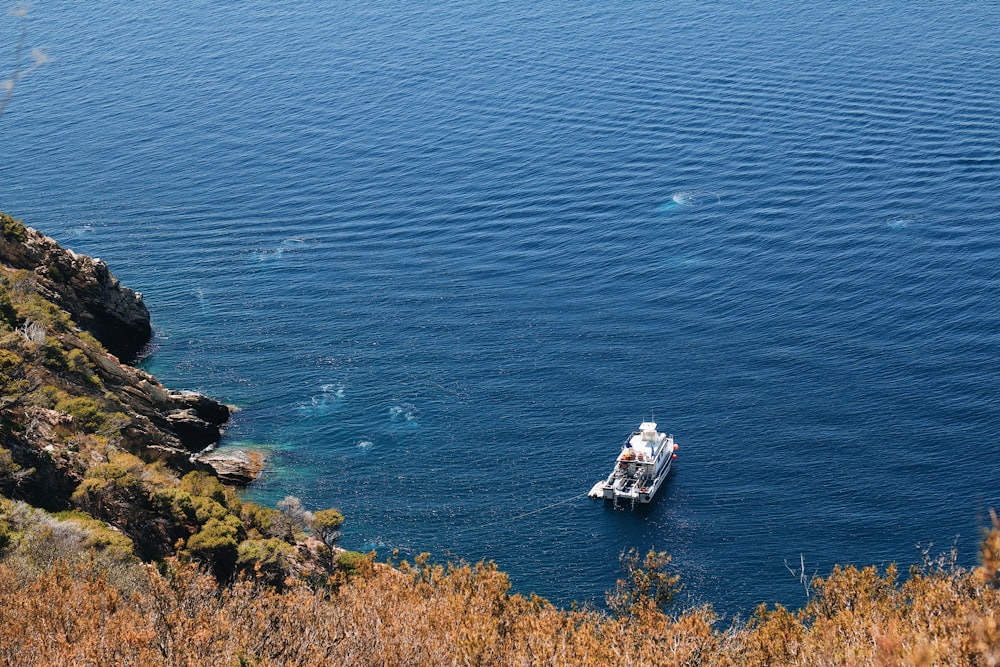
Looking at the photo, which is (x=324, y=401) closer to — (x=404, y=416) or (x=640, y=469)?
(x=404, y=416)

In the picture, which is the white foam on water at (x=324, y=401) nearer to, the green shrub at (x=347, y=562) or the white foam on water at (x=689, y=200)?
the green shrub at (x=347, y=562)

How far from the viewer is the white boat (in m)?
89.3

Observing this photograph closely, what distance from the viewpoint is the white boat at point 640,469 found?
8926cm

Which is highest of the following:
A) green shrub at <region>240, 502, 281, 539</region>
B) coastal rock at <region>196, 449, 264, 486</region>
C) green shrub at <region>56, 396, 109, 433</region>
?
coastal rock at <region>196, 449, 264, 486</region>

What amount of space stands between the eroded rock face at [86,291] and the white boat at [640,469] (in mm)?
57943

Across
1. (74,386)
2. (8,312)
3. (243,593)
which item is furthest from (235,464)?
(243,593)

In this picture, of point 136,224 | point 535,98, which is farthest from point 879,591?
point 535,98

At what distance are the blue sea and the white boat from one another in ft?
8.09

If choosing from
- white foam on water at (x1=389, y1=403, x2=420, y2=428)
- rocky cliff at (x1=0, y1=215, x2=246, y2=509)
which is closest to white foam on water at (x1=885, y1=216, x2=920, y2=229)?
white foam on water at (x1=389, y1=403, x2=420, y2=428)

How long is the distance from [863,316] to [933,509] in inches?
1152

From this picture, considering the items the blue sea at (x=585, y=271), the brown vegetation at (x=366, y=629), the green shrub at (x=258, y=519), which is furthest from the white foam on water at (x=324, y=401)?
the brown vegetation at (x=366, y=629)

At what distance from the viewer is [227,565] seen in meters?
64.1

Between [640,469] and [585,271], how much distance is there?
126 ft

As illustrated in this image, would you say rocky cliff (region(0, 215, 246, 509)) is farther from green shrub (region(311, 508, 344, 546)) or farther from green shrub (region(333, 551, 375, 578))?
green shrub (region(333, 551, 375, 578))
